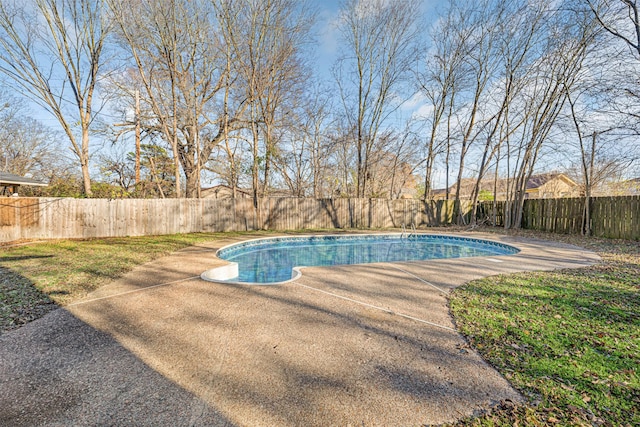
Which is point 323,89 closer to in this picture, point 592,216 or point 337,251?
point 337,251

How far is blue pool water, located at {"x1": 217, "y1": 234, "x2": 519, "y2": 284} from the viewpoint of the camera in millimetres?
6234

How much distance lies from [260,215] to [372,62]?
970 cm

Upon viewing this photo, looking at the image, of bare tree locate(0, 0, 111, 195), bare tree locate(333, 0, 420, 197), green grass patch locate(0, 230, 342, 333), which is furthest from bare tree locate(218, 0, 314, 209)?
green grass patch locate(0, 230, 342, 333)

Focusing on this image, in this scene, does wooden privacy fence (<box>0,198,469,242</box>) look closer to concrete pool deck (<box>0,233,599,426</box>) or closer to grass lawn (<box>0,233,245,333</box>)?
grass lawn (<box>0,233,245,333</box>)

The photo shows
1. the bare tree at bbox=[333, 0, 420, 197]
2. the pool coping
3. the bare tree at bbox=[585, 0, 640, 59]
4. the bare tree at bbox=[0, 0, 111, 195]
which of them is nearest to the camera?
the pool coping

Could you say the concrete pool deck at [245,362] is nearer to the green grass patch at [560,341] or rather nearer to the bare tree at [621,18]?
the green grass patch at [560,341]

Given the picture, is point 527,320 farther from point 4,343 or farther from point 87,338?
point 4,343

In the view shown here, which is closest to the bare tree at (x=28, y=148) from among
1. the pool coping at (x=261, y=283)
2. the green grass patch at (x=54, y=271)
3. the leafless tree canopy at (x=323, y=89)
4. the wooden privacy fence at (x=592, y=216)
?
the leafless tree canopy at (x=323, y=89)

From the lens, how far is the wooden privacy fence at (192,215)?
7.64m

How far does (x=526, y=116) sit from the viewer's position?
11328 mm

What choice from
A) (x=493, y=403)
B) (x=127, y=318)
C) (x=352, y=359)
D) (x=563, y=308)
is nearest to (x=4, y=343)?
(x=127, y=318)

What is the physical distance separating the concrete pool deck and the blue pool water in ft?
7.59

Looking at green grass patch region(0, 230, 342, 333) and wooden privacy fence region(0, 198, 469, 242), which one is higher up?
wooden privacy fence region(0, 198, 469, 242)

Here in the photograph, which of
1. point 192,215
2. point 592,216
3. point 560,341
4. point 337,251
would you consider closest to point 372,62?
point 337,251
